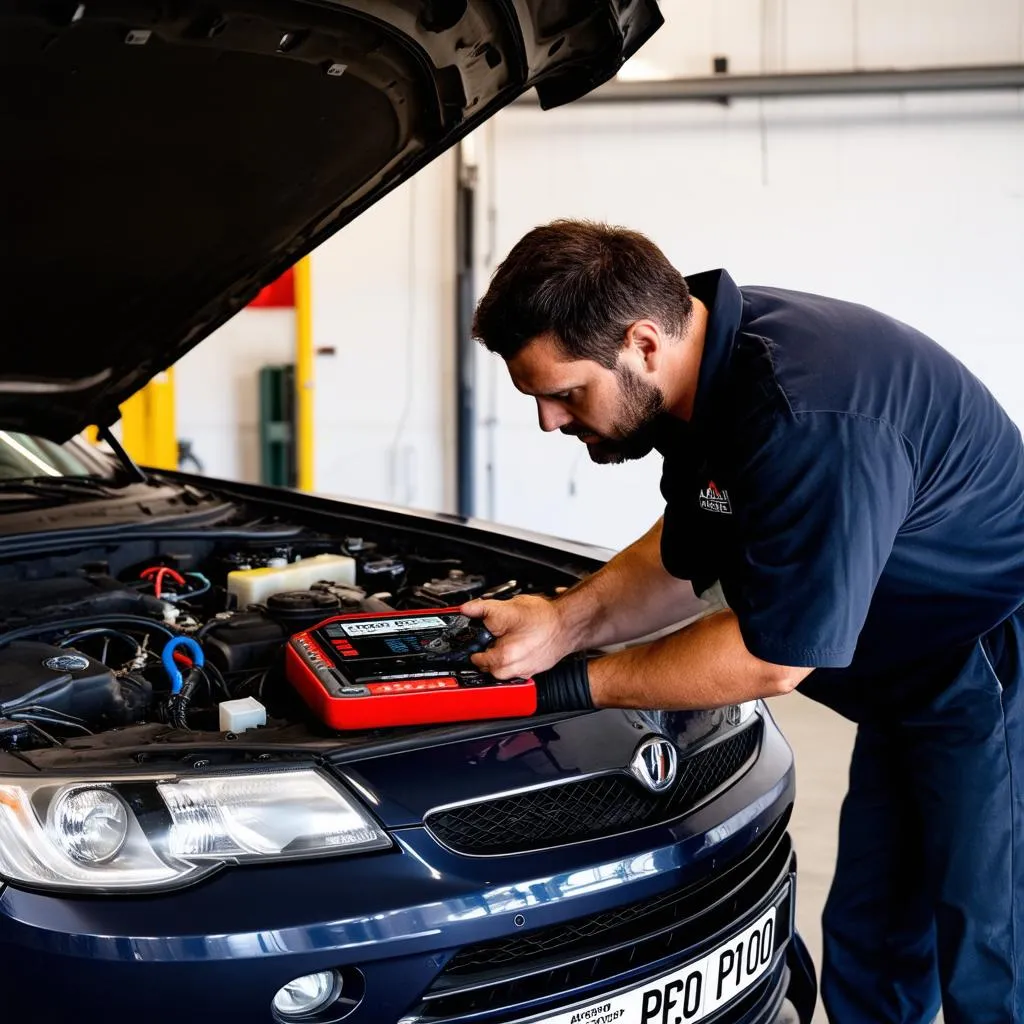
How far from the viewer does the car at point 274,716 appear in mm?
1038

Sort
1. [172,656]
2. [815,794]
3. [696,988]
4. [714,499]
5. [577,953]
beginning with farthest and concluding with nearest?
[815,794] → [172,656] → [714,499] → [696,988] → [577,953]

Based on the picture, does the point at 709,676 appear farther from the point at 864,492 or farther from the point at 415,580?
the point at 415,580

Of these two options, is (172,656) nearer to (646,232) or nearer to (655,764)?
(655,764)

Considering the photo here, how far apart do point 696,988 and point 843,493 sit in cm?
61

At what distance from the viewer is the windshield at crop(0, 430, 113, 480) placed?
2.27 meters

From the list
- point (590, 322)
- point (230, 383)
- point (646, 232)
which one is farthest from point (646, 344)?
point (230, 383)

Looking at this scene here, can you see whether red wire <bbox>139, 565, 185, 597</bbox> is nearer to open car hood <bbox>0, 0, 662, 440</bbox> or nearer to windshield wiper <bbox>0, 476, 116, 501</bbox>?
windshield wiper <bbox>0, 476, 116, 501</bbox>

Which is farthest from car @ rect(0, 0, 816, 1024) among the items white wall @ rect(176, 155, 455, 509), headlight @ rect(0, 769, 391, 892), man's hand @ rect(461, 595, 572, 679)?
white wall @ rect(176, 155, 455, 509)

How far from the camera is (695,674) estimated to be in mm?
1262

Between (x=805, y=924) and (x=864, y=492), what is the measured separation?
1.42 meters

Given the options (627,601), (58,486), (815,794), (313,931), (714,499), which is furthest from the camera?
(815,794)

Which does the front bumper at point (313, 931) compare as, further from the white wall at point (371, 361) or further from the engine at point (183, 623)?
the white wall at point (371, 361)

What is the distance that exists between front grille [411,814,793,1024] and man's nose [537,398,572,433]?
0.58 metres

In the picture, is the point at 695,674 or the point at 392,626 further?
the point at 392,626
